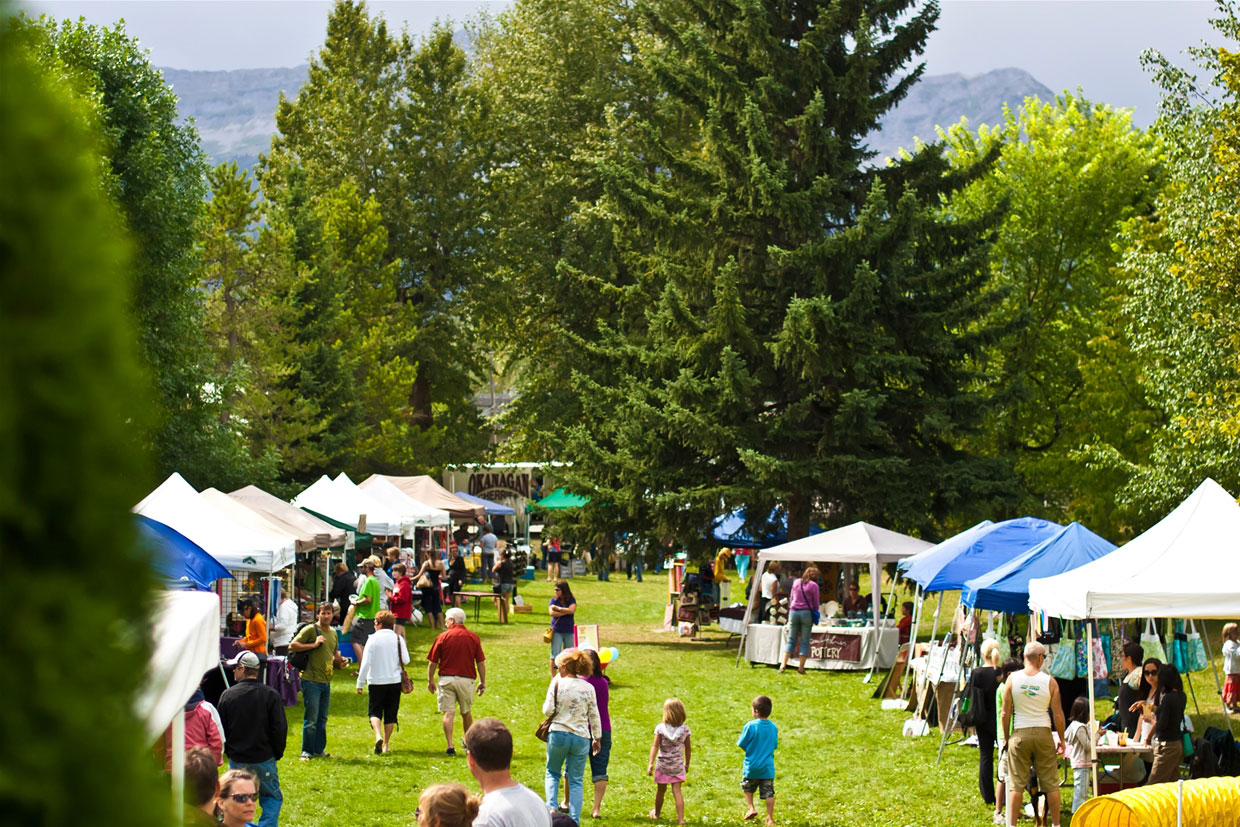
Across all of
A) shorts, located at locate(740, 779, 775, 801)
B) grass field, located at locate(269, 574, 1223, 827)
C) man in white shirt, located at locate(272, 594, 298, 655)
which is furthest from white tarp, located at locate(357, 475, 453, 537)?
shorts, located at locate(740, 779, 775, 801)

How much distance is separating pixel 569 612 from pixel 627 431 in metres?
10.7

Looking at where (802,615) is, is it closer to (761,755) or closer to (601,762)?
(761,755)

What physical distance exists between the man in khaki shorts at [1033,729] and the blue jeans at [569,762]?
13.0ft

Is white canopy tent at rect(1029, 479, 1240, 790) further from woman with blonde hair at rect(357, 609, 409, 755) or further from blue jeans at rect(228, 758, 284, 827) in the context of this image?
blue jeans at rect(228, 758, 284, 827)

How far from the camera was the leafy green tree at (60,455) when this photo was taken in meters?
0.99

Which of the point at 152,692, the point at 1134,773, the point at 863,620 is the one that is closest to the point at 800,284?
the point at 863,620

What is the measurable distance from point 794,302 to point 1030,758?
55.3ft

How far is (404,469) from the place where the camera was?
Result: 46438mm

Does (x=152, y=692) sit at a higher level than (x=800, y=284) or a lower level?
lower

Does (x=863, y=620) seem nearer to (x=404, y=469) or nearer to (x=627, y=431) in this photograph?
(x=627, y=431)

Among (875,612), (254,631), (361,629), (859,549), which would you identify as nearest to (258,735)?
(254,631)

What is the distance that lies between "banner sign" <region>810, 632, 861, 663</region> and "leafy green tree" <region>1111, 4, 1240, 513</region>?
6900 millimetres

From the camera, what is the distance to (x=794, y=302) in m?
27.5

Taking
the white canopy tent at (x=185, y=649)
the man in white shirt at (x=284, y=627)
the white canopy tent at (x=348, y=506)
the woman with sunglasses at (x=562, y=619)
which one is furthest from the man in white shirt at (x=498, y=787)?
the white canopy tent at (x=348, y=506)
